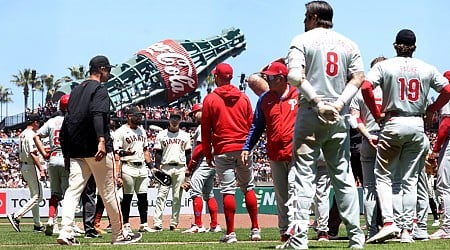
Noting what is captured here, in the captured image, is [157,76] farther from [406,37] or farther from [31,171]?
[406,37]

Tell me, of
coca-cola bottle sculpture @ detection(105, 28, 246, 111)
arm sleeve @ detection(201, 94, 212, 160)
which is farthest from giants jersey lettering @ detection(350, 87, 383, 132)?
coca-cola bottle sculpture @ detection(105, 28, 246, 111)

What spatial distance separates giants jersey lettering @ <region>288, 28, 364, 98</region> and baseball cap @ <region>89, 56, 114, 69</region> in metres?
3.85

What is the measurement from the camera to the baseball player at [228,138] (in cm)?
1191

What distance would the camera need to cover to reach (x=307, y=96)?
8539 mm

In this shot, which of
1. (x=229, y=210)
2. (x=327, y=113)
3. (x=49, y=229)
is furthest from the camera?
(x=49, y=229)

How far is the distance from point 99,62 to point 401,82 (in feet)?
13.2

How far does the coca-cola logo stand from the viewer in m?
82.2

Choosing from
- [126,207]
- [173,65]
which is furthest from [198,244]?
[173,65]

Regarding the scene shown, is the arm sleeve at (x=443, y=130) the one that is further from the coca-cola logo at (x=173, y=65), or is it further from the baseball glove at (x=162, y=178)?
the coca-cola logo at (x=173, y=65)

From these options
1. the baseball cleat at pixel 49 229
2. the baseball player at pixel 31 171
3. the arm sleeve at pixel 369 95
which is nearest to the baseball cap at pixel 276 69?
the arm sleeve at pixel 369 95

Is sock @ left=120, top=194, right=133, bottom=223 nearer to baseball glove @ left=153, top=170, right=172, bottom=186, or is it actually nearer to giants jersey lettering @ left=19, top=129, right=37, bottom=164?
baseball glove @ left=153, top=170, right=172, bottom=186

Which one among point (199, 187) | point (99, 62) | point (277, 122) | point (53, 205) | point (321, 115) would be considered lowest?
point (53, 205)

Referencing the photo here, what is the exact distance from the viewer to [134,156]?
54.9 ft

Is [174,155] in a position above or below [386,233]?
above
